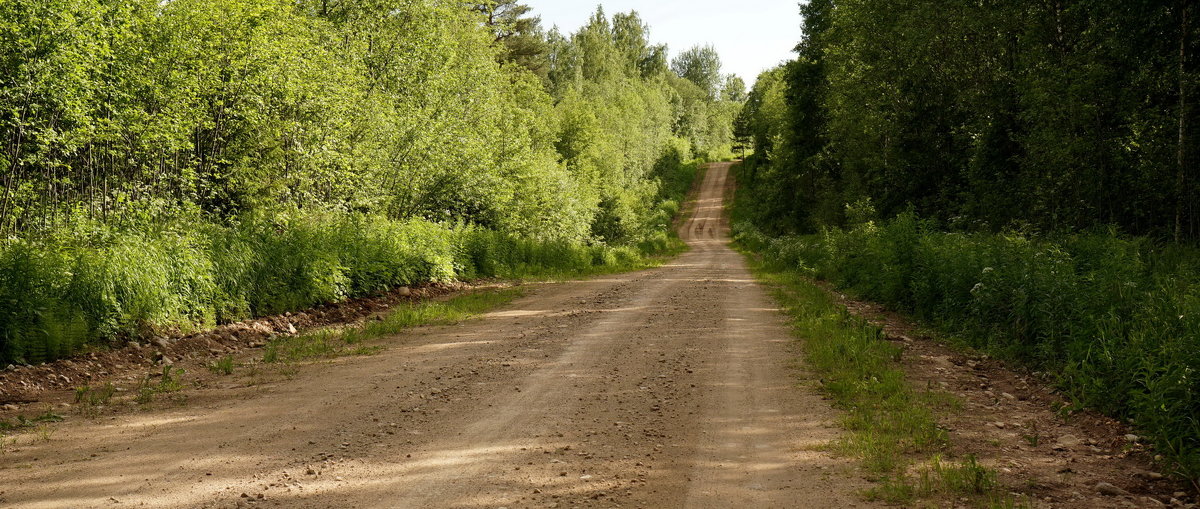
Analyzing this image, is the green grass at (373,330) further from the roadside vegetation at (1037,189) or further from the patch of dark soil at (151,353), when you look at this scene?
the roadside vegetation at (1037,189)

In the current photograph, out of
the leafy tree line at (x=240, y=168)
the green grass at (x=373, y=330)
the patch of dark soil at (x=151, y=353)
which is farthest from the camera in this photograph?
the leafy tree line at (x=240, y=168)

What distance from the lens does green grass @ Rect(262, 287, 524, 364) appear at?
901 cm

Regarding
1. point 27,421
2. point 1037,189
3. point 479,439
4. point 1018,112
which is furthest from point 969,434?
point 1018,112

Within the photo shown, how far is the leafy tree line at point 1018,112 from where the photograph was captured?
12.6 metres

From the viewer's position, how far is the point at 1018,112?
59.6 ft

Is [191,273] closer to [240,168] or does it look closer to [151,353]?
[151,353]

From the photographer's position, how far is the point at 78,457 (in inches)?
197

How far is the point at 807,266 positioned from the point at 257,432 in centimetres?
2041

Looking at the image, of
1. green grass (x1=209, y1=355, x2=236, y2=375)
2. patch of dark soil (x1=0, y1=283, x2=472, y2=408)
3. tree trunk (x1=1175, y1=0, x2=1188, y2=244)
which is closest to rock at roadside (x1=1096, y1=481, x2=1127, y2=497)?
green grass (x1=209, y1=355, x2=236, y2=375)

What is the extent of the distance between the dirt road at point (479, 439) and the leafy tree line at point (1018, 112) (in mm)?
9367

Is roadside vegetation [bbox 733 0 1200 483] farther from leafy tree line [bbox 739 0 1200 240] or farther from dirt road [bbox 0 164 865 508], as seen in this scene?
dirt road [bbox 0 164 865 508]

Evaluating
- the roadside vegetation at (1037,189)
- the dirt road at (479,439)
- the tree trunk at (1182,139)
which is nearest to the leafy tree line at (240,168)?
the dirt road at (479,439)

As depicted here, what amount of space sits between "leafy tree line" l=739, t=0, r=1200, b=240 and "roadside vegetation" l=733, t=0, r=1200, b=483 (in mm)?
48

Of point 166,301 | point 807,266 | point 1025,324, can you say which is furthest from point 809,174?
point 166,301
